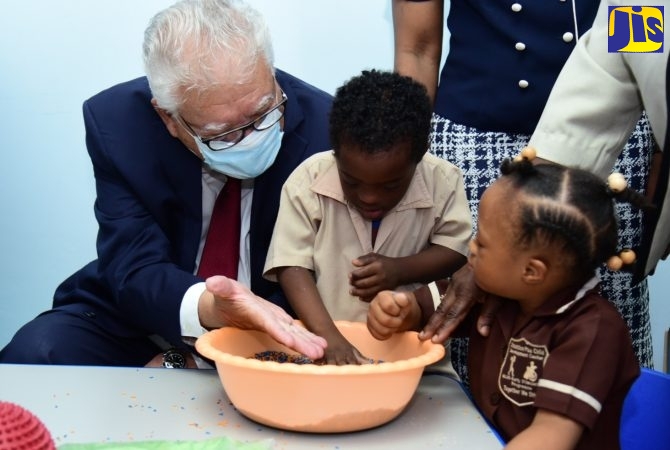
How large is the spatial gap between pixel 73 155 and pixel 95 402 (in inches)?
56.9

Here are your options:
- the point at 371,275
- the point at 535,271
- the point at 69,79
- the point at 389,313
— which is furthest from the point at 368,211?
the point at 69,79

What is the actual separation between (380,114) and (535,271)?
377 millimetres

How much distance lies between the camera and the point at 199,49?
1604 mm

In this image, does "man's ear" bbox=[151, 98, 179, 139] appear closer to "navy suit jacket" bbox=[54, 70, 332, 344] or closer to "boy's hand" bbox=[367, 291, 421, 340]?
"navy suit jacket" bbox=[54, 70, 332, 344]

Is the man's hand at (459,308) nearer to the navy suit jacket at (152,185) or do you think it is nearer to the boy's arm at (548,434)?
the boy's arm at (548,434)

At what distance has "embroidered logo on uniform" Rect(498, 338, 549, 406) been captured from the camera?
124cm

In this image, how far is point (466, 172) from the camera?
5.59 ft

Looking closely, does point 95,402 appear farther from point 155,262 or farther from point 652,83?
point 652,83

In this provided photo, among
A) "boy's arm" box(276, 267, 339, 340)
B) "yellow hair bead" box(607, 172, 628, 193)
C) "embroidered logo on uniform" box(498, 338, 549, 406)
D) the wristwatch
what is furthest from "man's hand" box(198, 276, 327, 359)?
"yellow hair bead" box(607, 172, 628, 193)

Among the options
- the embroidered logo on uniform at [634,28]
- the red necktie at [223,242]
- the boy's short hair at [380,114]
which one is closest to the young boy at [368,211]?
the boy's short hair at [380,114]

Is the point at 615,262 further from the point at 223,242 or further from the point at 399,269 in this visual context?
the point at 223,242

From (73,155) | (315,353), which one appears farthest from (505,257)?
(73,155)

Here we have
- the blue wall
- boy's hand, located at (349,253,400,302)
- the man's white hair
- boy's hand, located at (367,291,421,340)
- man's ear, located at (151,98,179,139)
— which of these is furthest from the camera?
the blue wall

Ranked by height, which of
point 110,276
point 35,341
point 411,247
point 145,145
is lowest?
point 35,341
